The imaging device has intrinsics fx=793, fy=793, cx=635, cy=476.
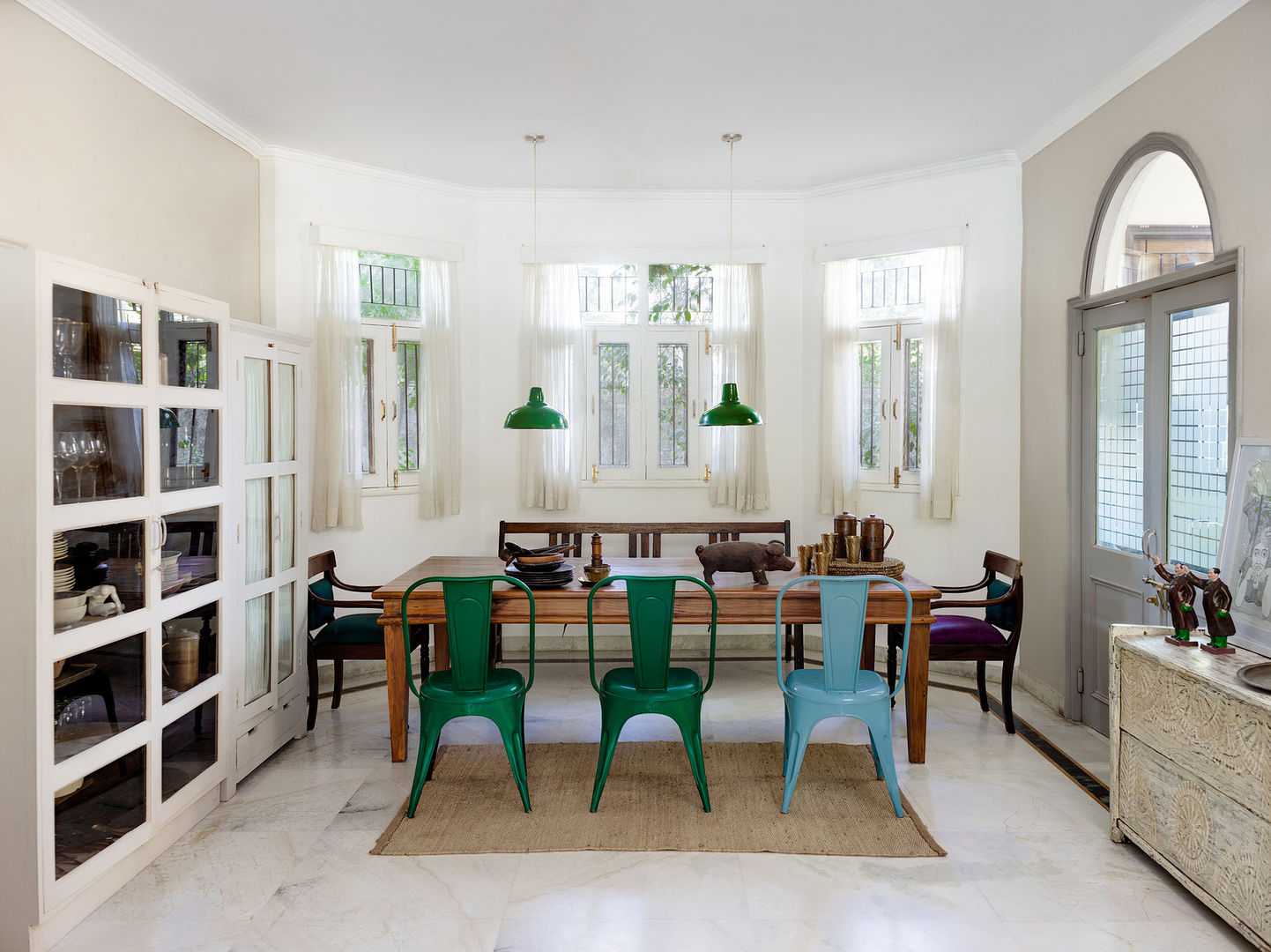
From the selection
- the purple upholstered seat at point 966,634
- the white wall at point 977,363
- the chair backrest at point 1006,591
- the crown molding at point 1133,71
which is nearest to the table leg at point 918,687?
the purple upholstered seat at point 966,634

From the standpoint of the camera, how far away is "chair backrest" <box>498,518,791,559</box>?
534cm

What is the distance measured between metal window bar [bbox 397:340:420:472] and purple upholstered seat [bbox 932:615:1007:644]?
3.37 metres

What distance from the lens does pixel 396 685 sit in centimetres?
359

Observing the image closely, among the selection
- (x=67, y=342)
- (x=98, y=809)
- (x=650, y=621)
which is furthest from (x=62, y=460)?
(x=650, y=621)

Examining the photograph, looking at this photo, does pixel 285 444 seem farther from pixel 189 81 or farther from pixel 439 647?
pixel 189 81

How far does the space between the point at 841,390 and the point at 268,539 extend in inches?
141

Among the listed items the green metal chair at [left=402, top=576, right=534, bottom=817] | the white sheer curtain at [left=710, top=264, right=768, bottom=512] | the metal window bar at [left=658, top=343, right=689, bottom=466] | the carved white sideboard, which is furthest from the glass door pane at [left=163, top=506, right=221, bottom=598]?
the carved white sideboard

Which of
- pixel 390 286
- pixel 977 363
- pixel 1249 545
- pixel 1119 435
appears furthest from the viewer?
pixel 390 286

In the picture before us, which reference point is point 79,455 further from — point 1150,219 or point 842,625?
point 1150,219

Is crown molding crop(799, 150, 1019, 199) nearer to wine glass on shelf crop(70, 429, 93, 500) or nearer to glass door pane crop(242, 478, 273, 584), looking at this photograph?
glass door pane crop(242, 478, 273, 584)

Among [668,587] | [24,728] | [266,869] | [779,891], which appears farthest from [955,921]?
[24,728]

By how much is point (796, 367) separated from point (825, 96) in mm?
1964

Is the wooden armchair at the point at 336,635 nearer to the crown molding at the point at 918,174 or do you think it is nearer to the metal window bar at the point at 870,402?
the metal window bar at the point at 870,402

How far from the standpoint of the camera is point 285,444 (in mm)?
3750
